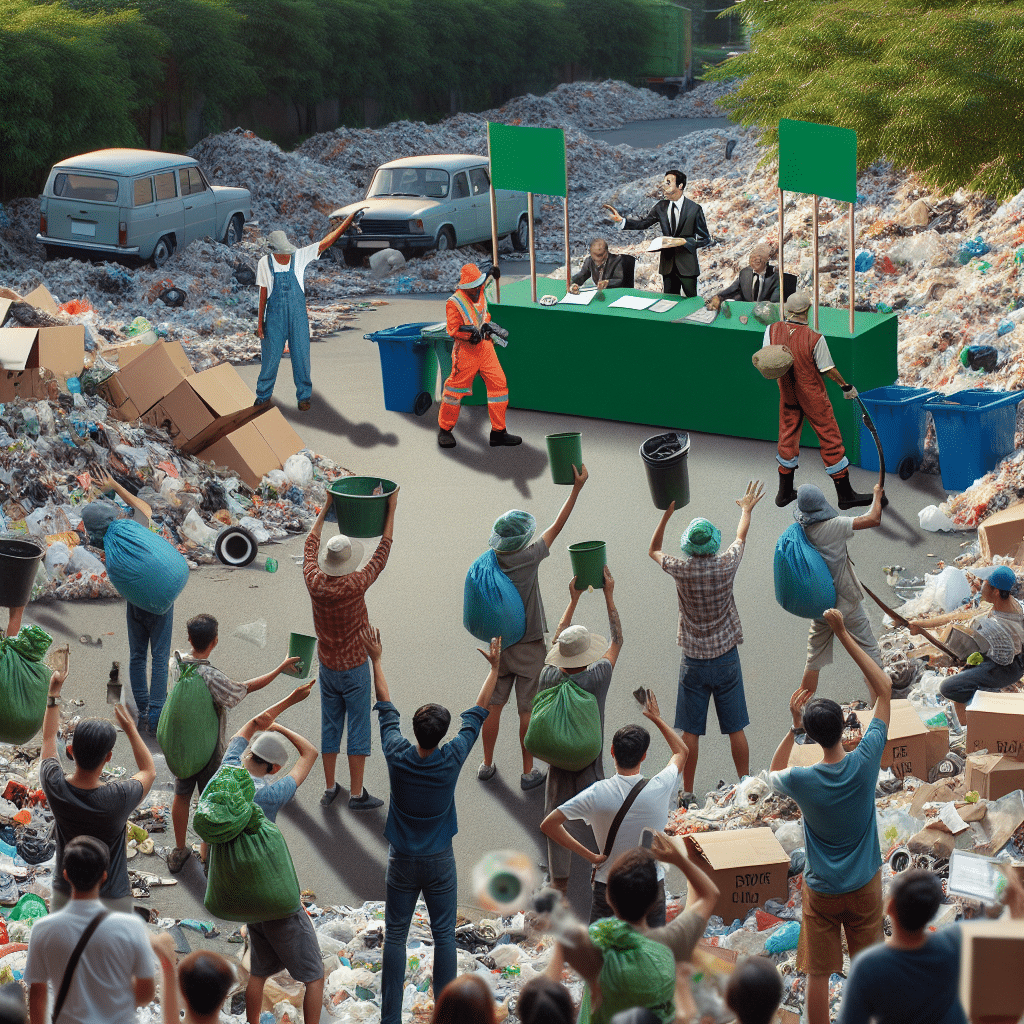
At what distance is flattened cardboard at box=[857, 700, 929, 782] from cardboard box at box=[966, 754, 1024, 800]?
0.43 metres

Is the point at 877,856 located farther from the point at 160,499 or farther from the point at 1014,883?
the point at 160,499

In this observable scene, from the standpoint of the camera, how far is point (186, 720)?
6.48 m

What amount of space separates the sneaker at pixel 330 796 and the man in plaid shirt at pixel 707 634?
193 cm

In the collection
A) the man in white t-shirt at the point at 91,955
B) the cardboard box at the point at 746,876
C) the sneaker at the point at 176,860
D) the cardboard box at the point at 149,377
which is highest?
the man in white t-shirt at the point at 91,955

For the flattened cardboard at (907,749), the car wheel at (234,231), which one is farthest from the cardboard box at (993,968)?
the car wheel at (234,231)

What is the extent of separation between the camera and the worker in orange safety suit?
12792 millimetres

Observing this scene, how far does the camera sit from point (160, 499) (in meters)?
11.2

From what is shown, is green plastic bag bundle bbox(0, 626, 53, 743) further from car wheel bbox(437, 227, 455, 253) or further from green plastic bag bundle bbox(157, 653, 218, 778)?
car wheel bbox(437, 227, 455, 253)

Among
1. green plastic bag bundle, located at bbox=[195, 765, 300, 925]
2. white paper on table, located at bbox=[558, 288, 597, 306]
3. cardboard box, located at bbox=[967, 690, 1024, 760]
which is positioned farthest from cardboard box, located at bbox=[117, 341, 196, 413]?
cardboard box, located at bbox=[967, 690, 1024, 760]

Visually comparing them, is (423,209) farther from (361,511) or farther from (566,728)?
(566,728)

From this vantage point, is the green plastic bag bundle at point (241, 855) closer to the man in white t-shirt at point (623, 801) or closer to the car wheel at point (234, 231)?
the man in white t-shirt at point (623, 801)

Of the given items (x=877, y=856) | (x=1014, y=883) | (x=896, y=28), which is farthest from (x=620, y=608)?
(x=896, y=28)

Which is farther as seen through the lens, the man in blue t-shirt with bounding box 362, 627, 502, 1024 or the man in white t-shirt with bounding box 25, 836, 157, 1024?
the man in blue t-shirt with bounding box 362, 627, 502, 1024

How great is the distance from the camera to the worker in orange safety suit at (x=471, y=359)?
12792mm
